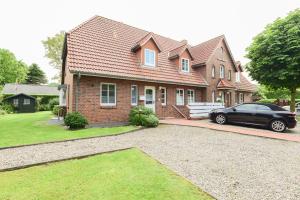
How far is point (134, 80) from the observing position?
48.3 ft

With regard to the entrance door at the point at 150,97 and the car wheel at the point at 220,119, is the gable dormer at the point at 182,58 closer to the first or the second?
the entrance door at the point at 150,97

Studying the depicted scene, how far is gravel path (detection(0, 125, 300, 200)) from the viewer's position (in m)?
4.40

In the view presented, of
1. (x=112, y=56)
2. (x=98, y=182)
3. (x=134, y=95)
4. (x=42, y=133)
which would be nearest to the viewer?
(x=98, y=182)

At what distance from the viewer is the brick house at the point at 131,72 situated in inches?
497

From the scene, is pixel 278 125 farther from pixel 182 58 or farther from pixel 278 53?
pixel 182 58

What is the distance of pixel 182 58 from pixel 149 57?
4.25 meters

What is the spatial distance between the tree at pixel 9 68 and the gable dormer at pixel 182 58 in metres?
57.3

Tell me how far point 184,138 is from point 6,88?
1801 inches

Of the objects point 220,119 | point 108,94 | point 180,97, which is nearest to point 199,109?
point 180,97

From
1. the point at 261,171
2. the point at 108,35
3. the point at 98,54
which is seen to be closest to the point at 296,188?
the point at 261,171

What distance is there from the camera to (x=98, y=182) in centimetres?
449

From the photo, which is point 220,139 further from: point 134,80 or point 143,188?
point 134,80

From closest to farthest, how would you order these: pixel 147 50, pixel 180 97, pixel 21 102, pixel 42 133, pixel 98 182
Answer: pixel 98 182, pixel 42 133, pixel 147 50, pixel 180 97, pixel 21 102

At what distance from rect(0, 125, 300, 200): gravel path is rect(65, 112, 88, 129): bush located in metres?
3.02
